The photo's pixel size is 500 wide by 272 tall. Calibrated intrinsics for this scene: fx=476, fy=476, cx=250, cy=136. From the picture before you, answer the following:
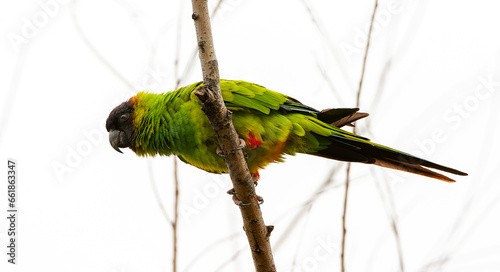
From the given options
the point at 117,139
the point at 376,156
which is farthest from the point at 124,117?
the point at 376,156

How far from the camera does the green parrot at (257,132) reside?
414 cm

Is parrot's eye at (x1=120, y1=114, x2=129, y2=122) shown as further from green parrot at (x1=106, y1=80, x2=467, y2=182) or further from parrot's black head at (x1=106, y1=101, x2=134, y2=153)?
green parrot at (x1=106, y1=80, x2=467, y2=182)

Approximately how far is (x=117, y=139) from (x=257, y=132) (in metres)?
1.55

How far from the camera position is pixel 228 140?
129 inches

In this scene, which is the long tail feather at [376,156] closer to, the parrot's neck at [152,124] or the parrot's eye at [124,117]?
the parrot's neck at [152,124]

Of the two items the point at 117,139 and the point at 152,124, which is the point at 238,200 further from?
the point at 117,139

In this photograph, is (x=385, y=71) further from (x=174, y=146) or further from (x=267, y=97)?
(x=174, y=146)

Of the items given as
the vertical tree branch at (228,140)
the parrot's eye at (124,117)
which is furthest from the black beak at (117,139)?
the vertical tree branch at (228,140)

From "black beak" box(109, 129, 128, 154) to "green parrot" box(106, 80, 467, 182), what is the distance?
A: 140mm

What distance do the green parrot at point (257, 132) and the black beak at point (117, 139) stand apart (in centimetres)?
14

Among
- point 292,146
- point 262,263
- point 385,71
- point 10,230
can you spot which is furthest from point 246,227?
point 10,230

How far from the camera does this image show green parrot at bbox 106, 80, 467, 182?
13.6ft

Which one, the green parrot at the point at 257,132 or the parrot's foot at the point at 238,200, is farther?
the green parrot at the point at 257,132

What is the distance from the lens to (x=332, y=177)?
3.68 metres
